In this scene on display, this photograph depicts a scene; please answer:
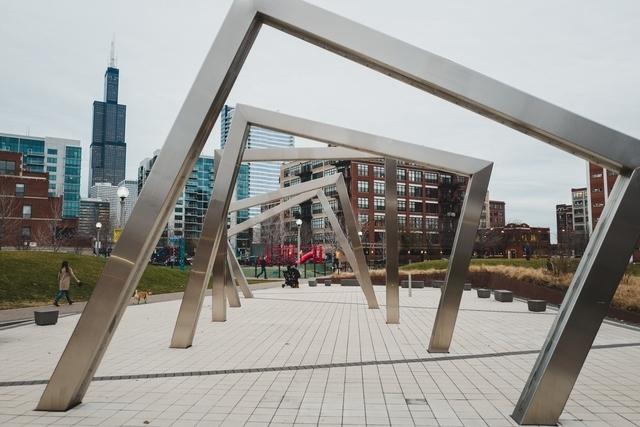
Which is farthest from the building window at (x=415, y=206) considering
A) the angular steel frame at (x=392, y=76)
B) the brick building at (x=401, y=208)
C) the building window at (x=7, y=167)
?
the angular steel frame at (x=392, y=76)

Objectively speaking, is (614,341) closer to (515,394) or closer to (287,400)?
(515,394)

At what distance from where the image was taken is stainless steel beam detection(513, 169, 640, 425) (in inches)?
224

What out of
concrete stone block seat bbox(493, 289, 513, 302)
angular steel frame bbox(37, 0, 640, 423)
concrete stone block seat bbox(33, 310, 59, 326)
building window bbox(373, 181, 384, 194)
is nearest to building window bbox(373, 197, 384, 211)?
building window bbox(373, 181, 384, 194)

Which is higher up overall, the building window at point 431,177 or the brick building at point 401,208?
the building window at point 431,177

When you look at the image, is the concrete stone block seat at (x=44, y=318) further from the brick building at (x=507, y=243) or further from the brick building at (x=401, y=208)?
the brick building at (x=401, y=208)

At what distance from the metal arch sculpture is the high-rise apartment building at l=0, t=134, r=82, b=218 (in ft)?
449

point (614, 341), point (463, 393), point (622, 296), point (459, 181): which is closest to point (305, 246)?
point (459, 181)

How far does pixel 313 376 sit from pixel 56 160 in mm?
157475

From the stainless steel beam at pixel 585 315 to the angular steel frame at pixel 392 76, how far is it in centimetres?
1

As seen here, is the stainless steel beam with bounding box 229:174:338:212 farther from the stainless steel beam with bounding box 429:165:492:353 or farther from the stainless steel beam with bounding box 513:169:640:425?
the stainless steel beam with bounding box 513:169:640:425

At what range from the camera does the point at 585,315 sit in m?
5.72

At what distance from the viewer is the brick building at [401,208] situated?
75062mm

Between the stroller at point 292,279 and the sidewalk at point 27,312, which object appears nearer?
the sidewalk at point 27,312

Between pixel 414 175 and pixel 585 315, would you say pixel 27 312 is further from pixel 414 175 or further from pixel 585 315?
pixel 414 175
